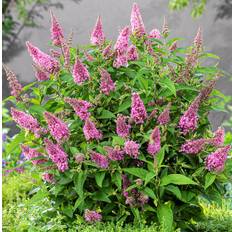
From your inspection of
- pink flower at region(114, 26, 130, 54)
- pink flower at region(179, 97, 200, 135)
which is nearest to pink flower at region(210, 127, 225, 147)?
pink flower at region(179, 97, 200, 135)

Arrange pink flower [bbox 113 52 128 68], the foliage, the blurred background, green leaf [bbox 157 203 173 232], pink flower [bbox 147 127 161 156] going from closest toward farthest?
pink flower [bbox 147 127 161 156]
green leaf [bbox 157 203 173 232]
pink flower [bbox 113 52 128 68]
the foliage
the blurred background

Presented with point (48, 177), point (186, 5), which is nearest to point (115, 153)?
point (48, 177)

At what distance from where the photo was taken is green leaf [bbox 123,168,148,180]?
252 cm

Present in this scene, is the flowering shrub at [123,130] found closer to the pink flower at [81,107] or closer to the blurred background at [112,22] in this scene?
the pink flower at [81,107]

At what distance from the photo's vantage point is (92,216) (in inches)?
104

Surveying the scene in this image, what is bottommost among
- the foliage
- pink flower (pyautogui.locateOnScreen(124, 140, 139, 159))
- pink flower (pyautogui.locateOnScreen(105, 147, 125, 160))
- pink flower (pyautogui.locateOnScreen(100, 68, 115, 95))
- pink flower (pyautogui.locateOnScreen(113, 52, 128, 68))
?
the foliage

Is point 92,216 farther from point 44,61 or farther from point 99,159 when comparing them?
point 44,61

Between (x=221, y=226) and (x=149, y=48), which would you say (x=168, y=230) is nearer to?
(x=221, y=226)

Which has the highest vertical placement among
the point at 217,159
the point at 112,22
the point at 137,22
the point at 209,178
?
the point at 137,22

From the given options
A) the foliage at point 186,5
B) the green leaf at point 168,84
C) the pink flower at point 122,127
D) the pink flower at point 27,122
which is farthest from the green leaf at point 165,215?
the foliage at point 186,5

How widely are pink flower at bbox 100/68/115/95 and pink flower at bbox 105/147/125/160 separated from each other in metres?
0.27

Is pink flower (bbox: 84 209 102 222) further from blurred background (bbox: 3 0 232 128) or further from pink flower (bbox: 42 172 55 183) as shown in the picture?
blurred background (bbox: 3 0 232 128)

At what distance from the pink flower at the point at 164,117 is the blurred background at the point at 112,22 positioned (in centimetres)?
497

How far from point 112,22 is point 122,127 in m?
5.79
